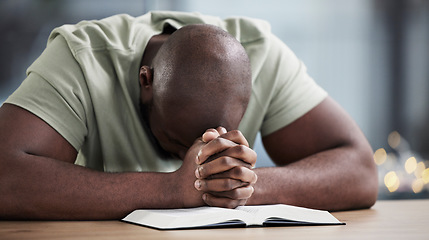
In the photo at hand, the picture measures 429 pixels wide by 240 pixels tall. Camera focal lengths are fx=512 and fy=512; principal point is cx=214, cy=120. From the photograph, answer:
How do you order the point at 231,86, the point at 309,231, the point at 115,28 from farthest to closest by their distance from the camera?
the point at 115,28 → the point at 231,86 → the point at 309,231

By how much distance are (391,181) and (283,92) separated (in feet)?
6.09

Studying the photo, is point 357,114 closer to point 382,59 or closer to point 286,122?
point 382,59

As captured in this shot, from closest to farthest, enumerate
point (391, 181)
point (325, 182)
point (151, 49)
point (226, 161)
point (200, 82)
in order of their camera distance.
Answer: point (226, 161), point (200, 82), point (325, 182), point (151, 49), point (391, 181)

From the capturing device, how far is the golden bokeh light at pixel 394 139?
304cm

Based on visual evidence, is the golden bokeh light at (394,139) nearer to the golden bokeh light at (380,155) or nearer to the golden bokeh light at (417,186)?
the golden bokeh light at (380,155)

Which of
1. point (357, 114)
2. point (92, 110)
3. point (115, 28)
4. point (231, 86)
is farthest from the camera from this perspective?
point (357, 114)

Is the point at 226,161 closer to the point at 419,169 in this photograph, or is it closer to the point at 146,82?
the point at 146,82

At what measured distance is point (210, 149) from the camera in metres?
0.87

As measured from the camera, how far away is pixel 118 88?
120cm

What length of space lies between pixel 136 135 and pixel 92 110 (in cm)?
12

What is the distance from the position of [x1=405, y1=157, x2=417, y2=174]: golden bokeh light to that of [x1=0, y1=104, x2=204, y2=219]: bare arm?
2.34 metres

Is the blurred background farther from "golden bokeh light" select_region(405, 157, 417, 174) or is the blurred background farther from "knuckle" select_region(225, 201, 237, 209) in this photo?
"knuckle" select_region(225, 201, 237, 209)

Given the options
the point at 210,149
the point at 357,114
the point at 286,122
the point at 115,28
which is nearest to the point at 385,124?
the point at 357,114

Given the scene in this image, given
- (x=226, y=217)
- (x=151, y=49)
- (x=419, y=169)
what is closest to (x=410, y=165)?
(x=419, y=169)
